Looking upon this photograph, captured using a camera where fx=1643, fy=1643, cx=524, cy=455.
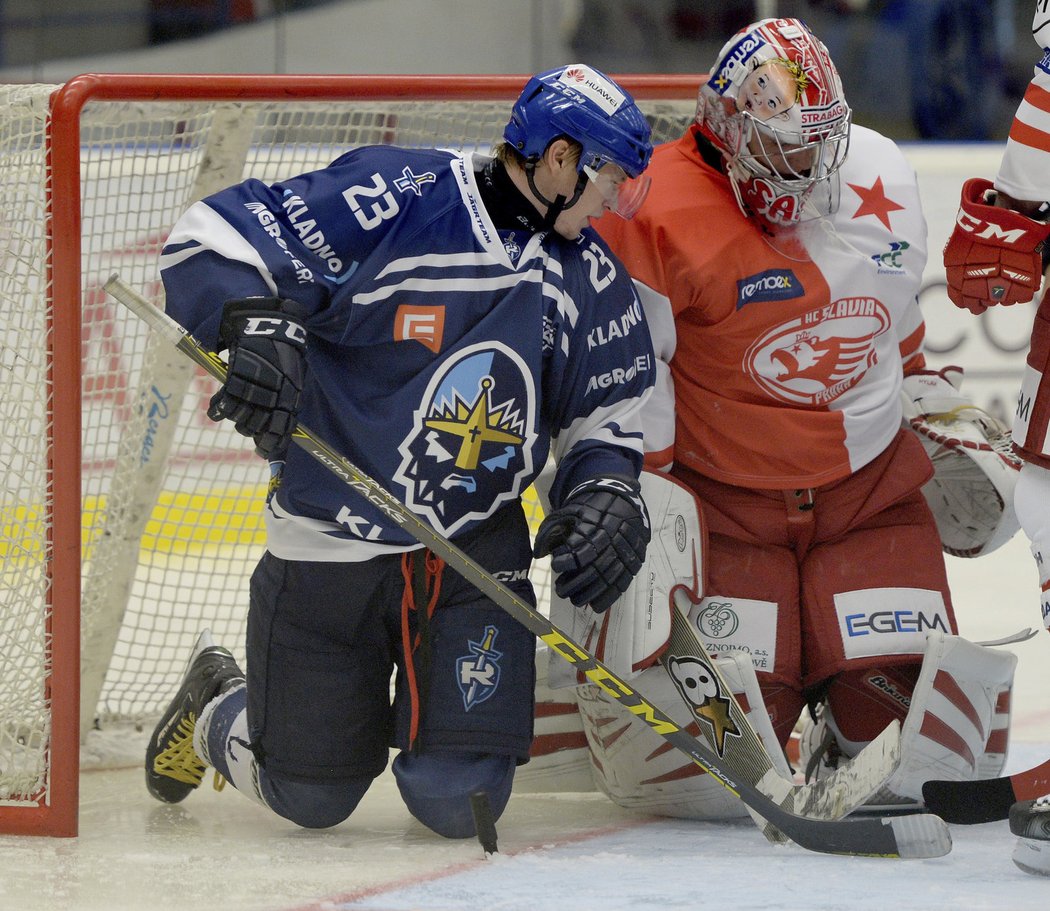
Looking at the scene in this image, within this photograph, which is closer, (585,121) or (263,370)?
(263,370)

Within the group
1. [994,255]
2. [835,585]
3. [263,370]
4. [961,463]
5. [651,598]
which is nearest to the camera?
[263,370]

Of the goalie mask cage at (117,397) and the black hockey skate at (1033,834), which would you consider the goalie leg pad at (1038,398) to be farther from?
the goalie mask cage at (117,397)

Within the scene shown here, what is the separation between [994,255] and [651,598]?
654 millimetres

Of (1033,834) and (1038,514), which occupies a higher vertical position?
(1038,514)

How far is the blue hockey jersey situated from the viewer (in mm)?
2121

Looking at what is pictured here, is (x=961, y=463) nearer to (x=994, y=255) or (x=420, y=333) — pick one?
(x=994, y=255)

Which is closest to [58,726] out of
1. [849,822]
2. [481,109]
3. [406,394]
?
[406,394]

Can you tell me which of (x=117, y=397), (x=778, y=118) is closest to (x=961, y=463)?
(x=778, y=118)

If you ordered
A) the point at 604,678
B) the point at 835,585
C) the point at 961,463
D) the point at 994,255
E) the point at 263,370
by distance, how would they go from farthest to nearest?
the point at 961,463
the point at 835,585
the point at 604,678
the point at 994,255
the point at 263,370

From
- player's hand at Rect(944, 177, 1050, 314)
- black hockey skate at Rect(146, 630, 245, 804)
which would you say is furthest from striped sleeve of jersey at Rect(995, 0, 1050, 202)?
black hockey skate at Rect(146, 630, 245, 804)

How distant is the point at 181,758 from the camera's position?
8.07 ft

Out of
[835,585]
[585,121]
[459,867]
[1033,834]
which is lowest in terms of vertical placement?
[459,867]

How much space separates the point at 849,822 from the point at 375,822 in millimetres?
697

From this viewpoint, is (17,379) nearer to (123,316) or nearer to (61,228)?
(61,228)
